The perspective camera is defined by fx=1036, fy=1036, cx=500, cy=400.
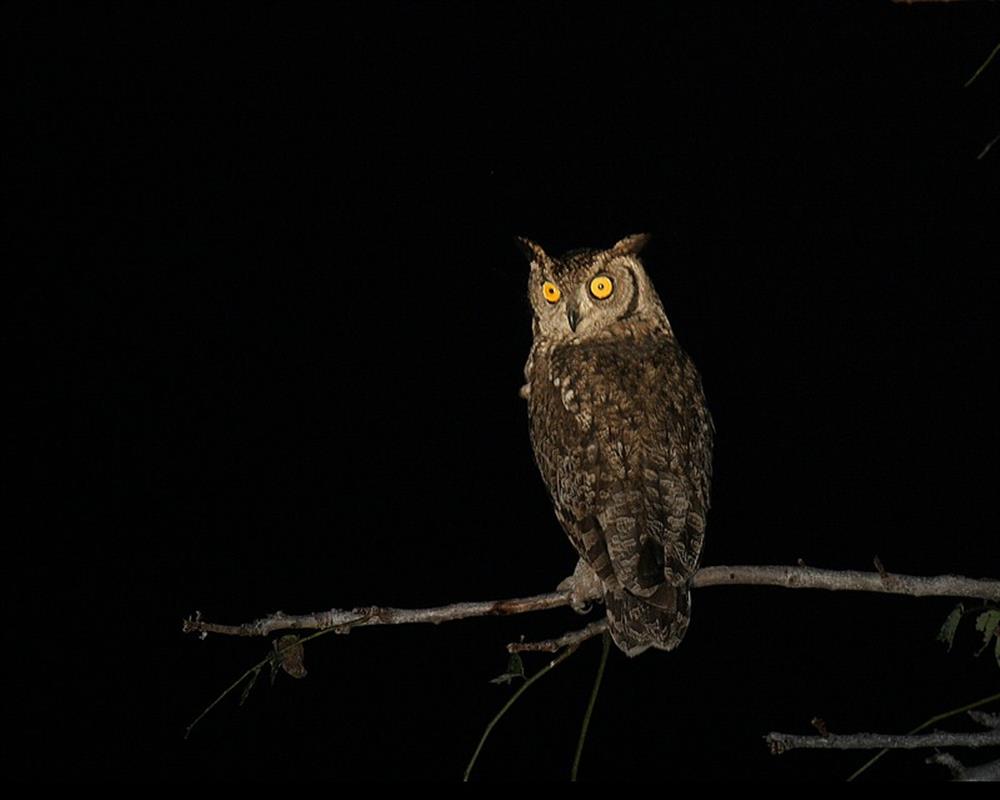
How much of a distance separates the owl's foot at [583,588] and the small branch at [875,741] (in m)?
0.66

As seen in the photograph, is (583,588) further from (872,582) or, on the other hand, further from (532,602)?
(872,582)

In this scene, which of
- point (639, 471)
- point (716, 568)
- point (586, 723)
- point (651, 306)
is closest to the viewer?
point (586, 723)

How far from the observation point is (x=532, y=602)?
62.4 inches

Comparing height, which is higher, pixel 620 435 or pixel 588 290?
pixel 588 290

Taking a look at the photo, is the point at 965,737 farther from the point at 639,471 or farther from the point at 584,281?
the point at 584,281

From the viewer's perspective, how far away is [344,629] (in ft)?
4.91

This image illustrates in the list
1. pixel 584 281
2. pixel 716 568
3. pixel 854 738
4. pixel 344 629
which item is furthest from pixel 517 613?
pixel 584 281

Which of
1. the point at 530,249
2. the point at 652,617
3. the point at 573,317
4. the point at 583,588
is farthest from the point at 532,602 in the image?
the point at 530,249

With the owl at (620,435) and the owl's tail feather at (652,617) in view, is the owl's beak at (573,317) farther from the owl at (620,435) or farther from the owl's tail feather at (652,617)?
the owl's tail feather at (652,617)

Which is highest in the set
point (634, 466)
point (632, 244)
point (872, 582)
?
point (632, 244)

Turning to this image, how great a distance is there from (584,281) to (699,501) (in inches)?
21.3

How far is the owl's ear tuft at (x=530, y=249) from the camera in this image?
87.0 inches

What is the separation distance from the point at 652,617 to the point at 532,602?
0.31m

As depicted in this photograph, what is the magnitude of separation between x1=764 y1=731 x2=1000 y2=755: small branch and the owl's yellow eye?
1134 millimetres
